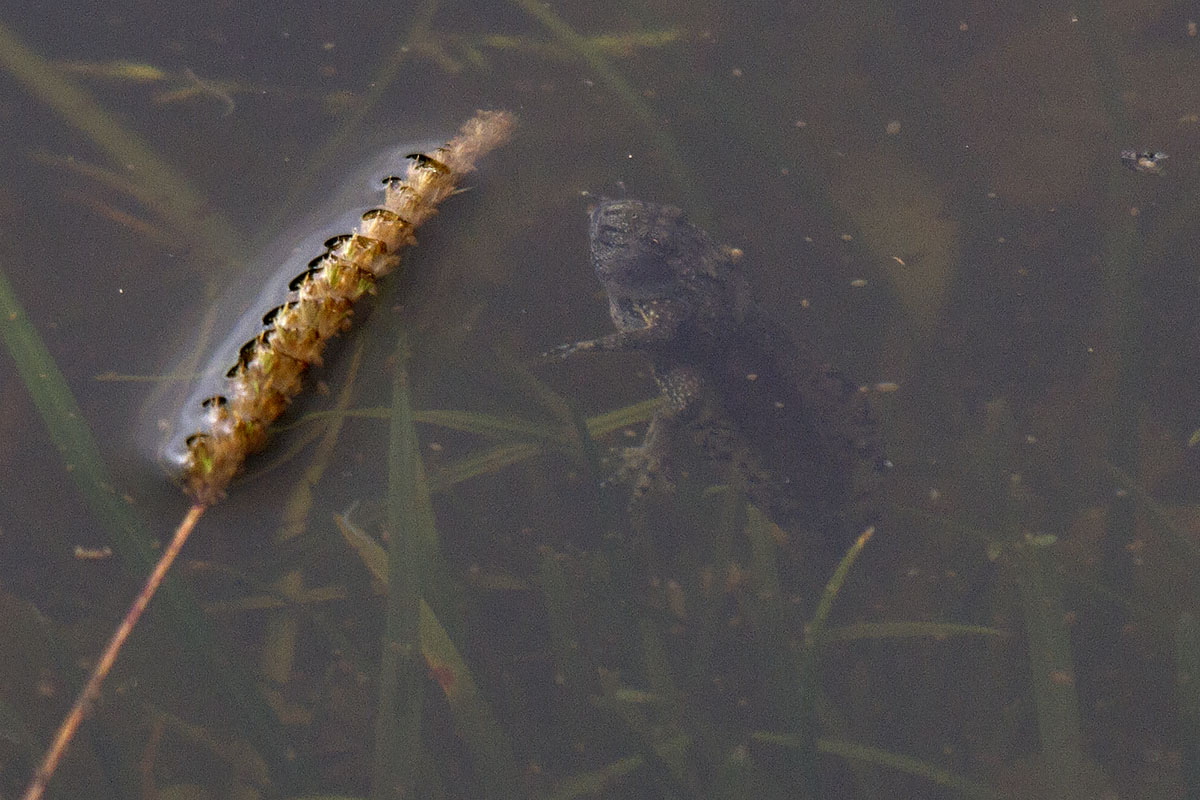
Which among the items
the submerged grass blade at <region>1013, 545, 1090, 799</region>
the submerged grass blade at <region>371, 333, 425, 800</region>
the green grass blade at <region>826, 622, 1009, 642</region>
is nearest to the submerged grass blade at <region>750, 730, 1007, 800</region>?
the submerged grass blade at <region>1013, 545, 1090, 799</region>

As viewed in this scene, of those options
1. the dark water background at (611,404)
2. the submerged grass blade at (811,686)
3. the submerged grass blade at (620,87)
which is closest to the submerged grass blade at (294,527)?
the dark water background at (611,404)

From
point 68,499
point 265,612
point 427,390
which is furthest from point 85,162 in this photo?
point 265,612

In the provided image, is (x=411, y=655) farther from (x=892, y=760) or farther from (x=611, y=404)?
(x=892, y=760)

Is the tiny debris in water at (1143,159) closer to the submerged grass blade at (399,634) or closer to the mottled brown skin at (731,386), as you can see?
the mottled brown skin at (731,386)

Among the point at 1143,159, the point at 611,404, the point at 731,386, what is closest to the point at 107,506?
the point at 611,404

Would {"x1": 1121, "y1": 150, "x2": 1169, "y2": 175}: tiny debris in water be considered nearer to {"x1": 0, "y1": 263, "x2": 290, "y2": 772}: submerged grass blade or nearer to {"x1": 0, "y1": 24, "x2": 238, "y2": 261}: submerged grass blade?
{"x1": 0, "y1": 24, "x2": 238, "y2": 261}: submerged grass blade

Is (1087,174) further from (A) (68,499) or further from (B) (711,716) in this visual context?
(A) (68,499)

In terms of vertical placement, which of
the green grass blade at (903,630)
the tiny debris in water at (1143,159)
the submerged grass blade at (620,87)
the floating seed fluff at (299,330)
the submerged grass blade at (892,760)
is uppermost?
the submerged grass blade at (620,87)
